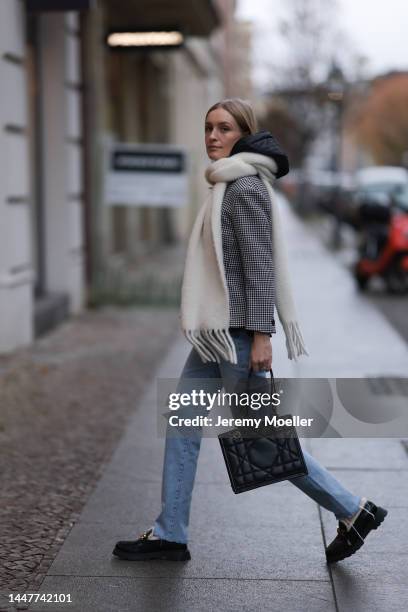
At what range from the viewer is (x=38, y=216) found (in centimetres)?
1217

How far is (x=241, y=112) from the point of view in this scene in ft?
13.5

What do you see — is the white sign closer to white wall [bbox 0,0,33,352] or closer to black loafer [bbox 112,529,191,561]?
white wall [bbox 0,0,33,352]

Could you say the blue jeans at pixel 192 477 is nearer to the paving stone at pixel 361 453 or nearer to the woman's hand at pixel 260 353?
the woman's hand at pixel 260 353

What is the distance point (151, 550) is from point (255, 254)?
1277 millimetres

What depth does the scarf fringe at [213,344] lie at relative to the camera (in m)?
4.02

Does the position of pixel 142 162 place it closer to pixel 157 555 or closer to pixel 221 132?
pixel 221 132

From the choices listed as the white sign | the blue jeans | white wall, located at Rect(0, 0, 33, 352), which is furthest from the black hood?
the white sign

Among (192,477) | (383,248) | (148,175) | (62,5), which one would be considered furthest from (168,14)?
(192,477)

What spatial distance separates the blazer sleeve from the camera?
13.2 ft

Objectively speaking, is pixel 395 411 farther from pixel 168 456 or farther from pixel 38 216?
pixel 38 216

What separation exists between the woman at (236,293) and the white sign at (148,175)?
30.9ft

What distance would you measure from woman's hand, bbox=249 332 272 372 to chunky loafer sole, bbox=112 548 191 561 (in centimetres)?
86

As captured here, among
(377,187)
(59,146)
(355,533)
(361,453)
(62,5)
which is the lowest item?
(361,453)

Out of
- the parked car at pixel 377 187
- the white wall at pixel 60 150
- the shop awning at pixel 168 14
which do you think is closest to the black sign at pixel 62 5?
the white wall at pixel 60 150
